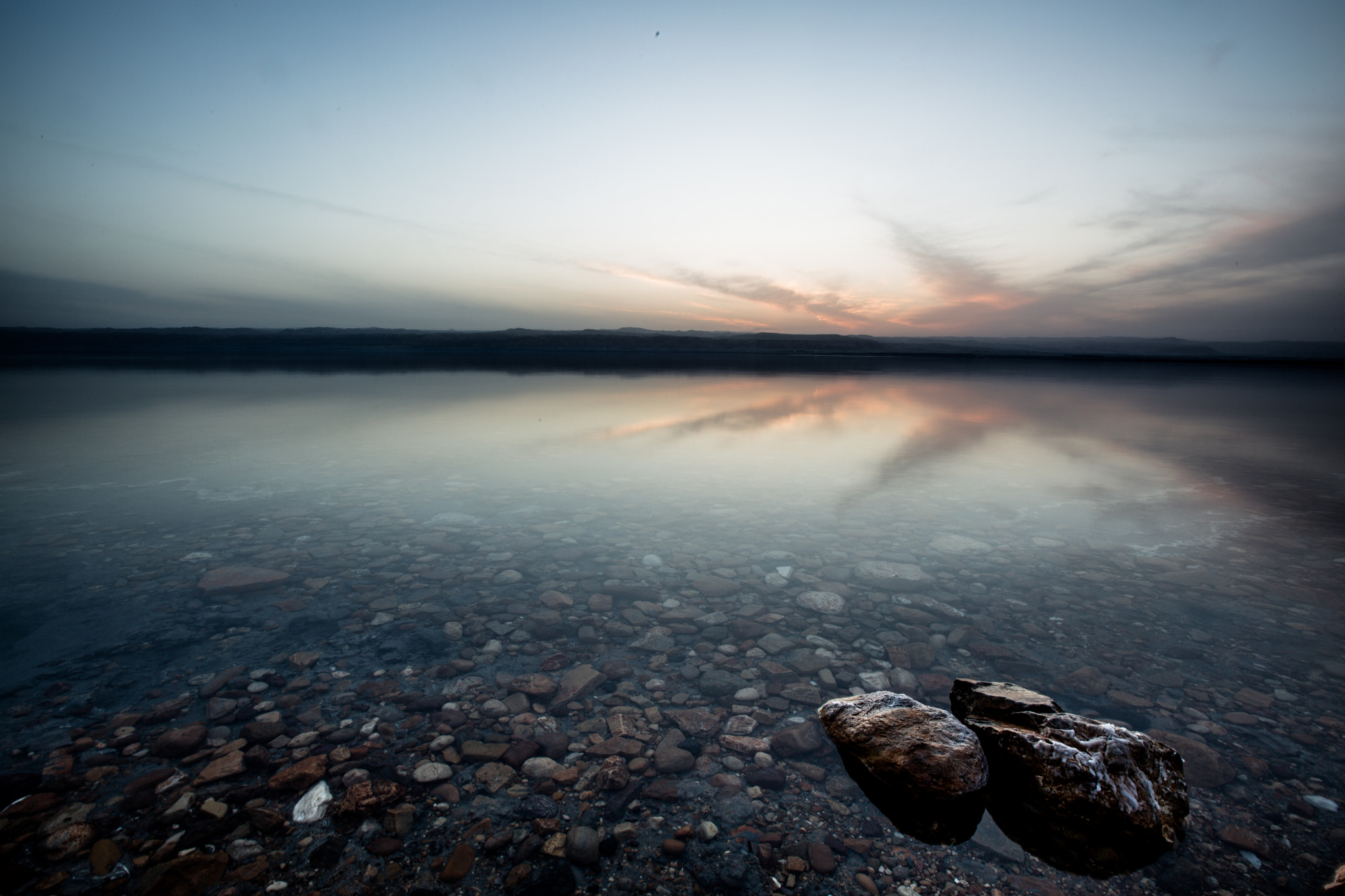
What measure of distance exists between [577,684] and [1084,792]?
2.94 meters

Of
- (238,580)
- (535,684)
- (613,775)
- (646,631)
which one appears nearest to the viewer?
(613,775)

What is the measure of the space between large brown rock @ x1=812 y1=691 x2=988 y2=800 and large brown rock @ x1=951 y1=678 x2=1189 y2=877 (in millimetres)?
166

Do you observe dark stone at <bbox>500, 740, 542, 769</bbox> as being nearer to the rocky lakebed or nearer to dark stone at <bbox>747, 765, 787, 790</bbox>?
the rocky lakebed

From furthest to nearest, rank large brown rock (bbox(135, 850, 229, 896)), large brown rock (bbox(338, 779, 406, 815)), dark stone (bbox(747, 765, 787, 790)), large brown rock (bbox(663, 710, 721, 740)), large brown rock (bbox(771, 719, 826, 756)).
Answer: large brown rock (bbox(663, 710, 721, 740)) → large brown rock (bbox(771, 719, 826, 756)) → dark stone (bbox(747, 765, 787, 790)) → large brown rock (bbox(338, 779, 406, 815)) → large brown rock (bbox(135, 850, 229, 896))

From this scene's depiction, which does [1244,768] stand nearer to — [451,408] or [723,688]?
[723,688]

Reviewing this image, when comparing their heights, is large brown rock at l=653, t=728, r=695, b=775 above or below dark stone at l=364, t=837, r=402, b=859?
below

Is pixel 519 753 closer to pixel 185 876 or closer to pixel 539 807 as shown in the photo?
pixel 539 807

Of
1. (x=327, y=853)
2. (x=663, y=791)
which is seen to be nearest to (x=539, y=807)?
(x=663, y=791)

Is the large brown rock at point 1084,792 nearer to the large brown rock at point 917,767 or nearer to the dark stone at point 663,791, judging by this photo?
the large brown rock at point 917,767

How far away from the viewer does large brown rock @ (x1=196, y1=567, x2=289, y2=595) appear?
5.04m

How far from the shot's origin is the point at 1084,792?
2.72 m

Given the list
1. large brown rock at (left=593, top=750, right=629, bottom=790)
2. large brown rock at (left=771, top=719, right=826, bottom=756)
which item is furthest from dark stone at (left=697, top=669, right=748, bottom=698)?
large brown rock at (left=593, top=750, right=629, bottom=790)

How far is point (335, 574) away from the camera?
5.45 metres

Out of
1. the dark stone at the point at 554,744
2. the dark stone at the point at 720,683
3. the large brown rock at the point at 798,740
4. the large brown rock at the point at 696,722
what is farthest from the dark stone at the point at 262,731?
the large brown rock at the point at 798,740
